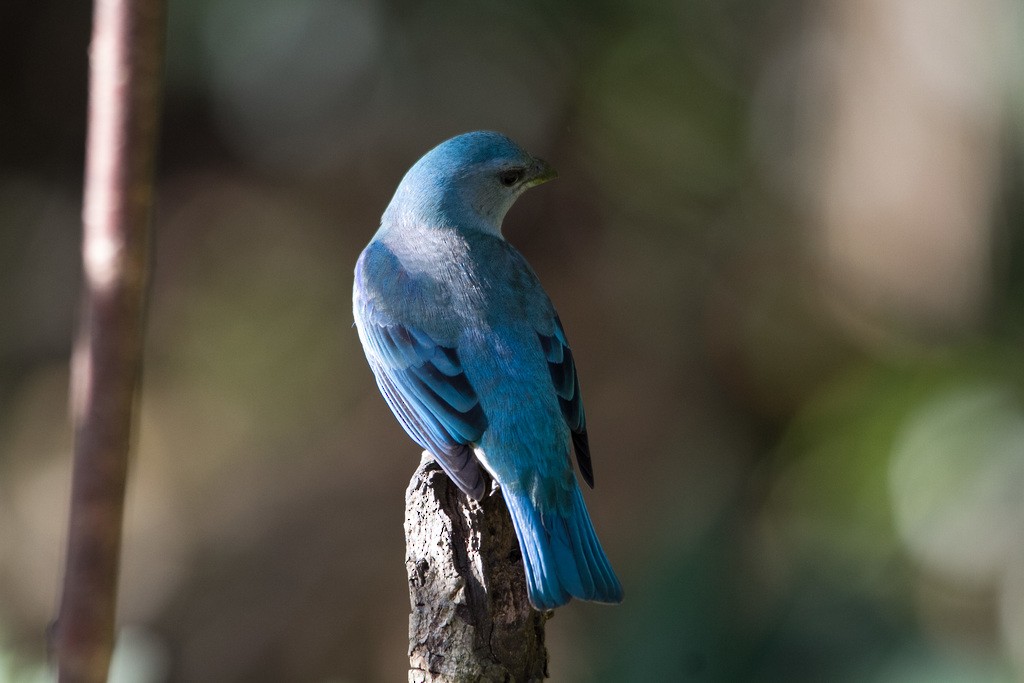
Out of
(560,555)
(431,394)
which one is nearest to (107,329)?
(560,555)

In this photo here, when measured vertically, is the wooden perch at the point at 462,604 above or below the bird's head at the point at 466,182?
below

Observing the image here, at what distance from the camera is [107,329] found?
2.70 ft

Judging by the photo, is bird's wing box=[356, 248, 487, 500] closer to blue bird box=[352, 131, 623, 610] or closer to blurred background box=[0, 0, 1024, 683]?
blue bird box=[352, 131, 623, 610]

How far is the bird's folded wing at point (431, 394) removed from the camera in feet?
10.3

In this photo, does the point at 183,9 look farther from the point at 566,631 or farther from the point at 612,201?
the point at 566,631

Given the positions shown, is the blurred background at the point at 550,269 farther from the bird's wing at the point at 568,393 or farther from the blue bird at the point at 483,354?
the blue bird at the point at 483,354

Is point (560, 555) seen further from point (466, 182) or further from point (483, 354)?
point (466, 182)

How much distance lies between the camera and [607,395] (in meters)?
6.62

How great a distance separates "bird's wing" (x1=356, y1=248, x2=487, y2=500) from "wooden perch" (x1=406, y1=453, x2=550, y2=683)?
0.13 m

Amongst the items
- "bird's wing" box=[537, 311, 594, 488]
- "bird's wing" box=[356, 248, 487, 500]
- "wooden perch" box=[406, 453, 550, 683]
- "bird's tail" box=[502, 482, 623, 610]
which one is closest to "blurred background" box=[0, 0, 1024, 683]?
"bird's wing" box=[537, 311, 594, 488]

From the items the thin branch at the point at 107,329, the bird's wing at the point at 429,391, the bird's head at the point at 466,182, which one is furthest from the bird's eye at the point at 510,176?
the thin branch at the point at 107,329

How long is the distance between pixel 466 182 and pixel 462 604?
1.90 meters

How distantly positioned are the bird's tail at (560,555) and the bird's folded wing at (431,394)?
0.51 ft

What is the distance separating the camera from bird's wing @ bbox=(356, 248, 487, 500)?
3.13 meters
